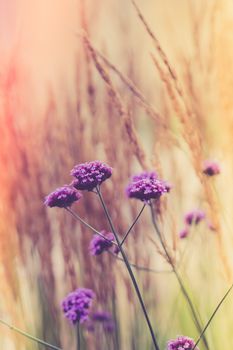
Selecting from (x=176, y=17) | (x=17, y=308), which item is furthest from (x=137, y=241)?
(x=176, y=17)

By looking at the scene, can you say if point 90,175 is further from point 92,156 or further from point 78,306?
point 92,156

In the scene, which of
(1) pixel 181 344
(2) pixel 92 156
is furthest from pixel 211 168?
(1) pixel 181 344

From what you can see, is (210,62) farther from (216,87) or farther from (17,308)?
(17,308)

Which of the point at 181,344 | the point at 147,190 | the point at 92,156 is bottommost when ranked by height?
the point at 181,344

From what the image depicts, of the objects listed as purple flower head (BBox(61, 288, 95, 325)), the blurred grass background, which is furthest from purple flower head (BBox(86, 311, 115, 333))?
purple flower head (BBox(61, 288, 95, 325))

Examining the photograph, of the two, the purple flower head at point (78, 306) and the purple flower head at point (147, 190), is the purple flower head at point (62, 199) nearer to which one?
the purple flower head at point (147, 190)

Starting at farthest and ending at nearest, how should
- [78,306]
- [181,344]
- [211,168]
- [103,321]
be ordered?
1. [103,321]
2. [211,168]
3. [78,306]
4. [181,344]

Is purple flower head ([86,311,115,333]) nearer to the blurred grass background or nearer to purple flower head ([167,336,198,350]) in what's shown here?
the blurred grass background
